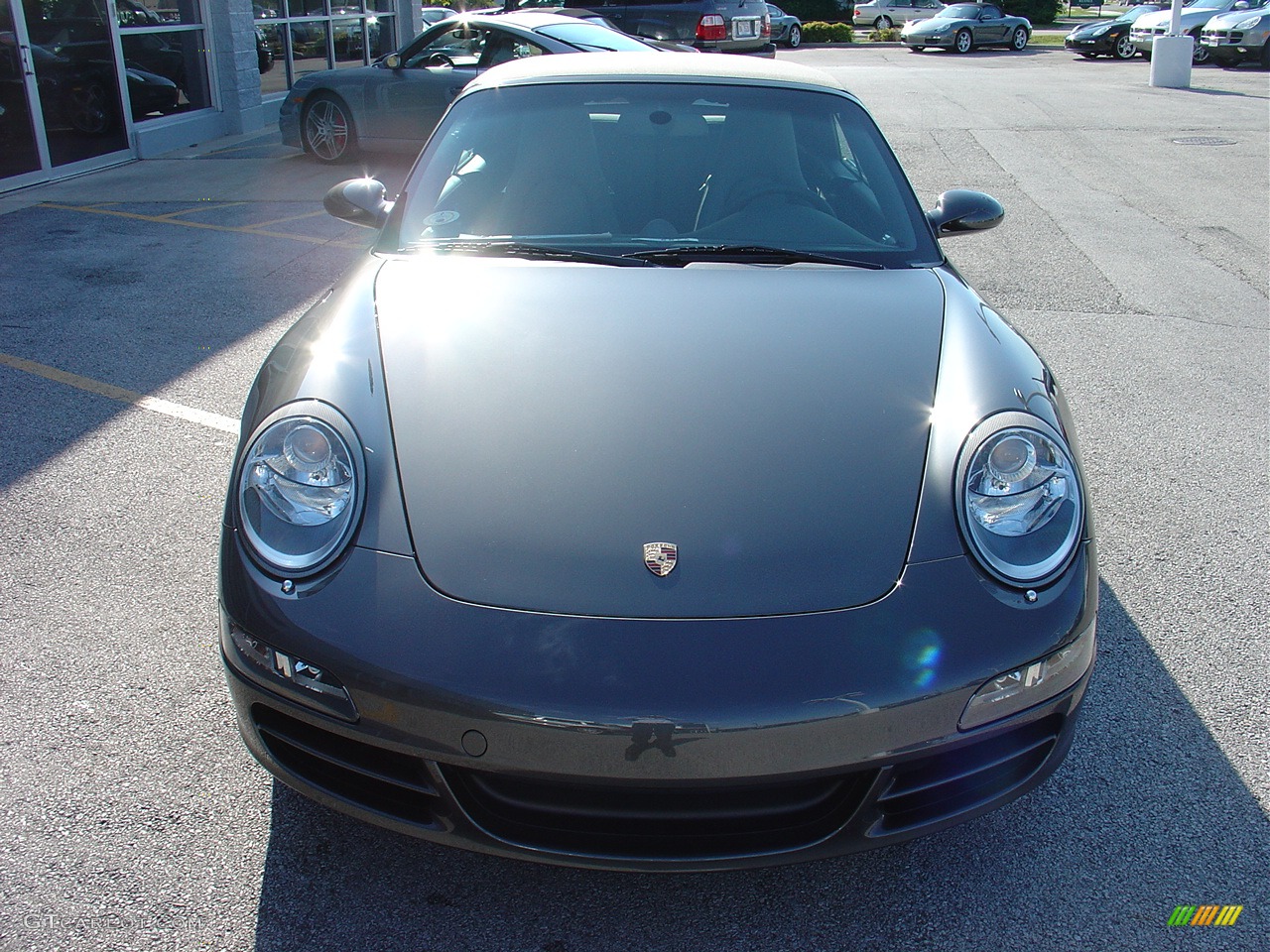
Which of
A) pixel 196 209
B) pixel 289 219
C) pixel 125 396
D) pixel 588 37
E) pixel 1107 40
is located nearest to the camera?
pixel 125 396

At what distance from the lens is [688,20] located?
13.9 metres

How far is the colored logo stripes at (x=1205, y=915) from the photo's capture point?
211 cm

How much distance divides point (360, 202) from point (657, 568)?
2250 millimetres

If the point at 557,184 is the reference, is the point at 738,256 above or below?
below

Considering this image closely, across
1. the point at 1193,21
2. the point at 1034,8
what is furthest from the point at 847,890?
the point at 1034,8

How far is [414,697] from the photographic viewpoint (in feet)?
6.19

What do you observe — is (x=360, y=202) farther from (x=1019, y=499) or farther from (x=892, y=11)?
(x=892, y=11)

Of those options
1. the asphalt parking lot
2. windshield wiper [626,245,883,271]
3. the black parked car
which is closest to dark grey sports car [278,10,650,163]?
the asphalt parking lot

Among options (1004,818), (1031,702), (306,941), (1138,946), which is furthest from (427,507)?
(1138,946)

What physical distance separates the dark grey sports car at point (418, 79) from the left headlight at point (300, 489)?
7350 mm

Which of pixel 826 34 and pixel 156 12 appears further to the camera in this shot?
pixel 826 34

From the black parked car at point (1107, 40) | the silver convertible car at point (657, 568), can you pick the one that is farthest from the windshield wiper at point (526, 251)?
the black parked car at point (1107, 40)

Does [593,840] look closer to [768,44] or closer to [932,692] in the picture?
[932,692]

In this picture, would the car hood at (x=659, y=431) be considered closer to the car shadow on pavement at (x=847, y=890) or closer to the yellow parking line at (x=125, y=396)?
the car shadow on pavement at (x=847, y=890)
